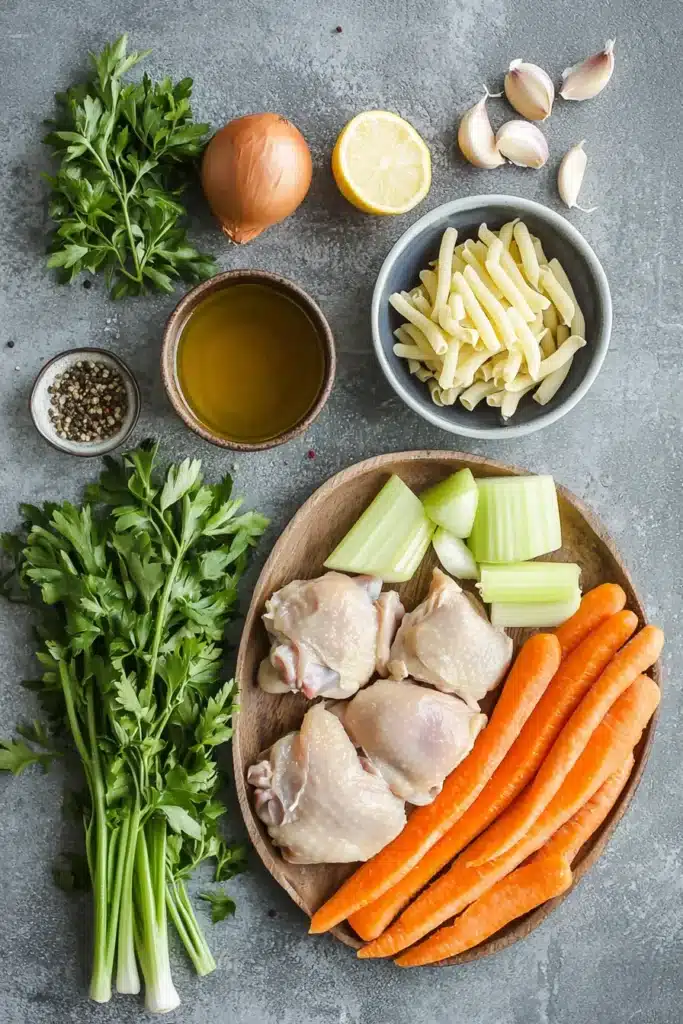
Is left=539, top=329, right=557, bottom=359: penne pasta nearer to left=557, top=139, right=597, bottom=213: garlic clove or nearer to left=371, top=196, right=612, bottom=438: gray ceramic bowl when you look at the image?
left=371, top=196, right=612, bottom=438: gray ceramic bowl

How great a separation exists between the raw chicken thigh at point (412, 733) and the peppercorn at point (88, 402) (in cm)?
96

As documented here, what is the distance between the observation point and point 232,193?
2.12 meters

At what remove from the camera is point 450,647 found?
88.2 inches

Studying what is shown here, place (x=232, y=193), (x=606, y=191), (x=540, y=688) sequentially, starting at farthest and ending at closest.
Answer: (x=606, y=191)
(x=540, y=688)
(x=232, y=193)

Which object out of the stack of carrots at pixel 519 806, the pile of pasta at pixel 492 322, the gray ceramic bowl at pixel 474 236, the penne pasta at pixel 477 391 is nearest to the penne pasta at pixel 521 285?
the pile of pasta at pixel 492 322

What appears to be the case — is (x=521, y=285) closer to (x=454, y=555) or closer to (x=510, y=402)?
(x=510, y=402)

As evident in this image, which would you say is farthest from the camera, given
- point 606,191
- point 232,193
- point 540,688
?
point 606,191

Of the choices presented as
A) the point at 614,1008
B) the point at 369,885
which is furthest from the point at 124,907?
the point at 614,1008

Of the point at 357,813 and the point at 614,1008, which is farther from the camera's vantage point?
the point at 614,1008

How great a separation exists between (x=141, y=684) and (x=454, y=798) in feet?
2.78

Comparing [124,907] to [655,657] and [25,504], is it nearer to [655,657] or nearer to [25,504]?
→ [25,504]

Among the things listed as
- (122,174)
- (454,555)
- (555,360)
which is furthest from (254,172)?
(454,555)

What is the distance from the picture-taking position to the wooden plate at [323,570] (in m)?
2.29

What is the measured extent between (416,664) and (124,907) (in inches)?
37.2
